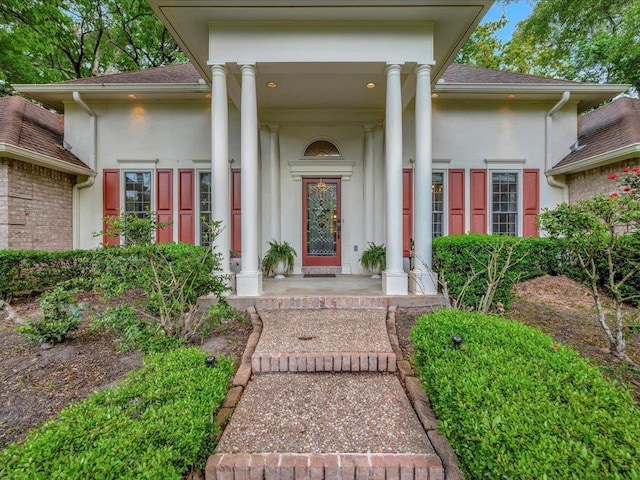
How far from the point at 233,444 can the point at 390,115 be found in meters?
4.56

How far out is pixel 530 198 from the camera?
7.02 m

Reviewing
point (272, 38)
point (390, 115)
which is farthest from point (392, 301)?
point (272, 38)

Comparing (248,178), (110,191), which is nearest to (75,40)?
(110,191)

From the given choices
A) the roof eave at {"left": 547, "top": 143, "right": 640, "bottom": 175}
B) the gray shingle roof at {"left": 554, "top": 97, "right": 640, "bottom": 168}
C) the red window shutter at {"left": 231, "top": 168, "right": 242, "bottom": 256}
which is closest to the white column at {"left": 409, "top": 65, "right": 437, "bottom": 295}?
the roof eave at {"left": 547, "top": 143, "right": 640, "bottom": 175}

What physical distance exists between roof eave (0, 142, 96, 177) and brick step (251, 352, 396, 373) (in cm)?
600

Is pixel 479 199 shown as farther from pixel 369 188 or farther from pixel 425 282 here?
pixel 425 282

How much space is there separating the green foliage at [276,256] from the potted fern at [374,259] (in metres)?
1.64

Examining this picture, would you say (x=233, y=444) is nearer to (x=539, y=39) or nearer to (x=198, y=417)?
(x=198, y=417)

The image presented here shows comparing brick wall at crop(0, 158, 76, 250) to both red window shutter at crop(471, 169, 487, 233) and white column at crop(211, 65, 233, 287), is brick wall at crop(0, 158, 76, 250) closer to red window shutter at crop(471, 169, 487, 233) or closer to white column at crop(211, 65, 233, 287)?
white column at crop(211, 65, 233, 287)

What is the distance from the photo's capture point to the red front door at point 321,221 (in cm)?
719

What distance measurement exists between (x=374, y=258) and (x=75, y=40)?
1398 cm

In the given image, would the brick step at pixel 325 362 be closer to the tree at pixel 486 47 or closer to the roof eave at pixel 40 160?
the roof eave at pixel 40 160

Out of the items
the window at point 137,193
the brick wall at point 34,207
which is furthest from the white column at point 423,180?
the brick wall at point 34,207

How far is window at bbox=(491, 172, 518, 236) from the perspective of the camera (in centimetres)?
716
